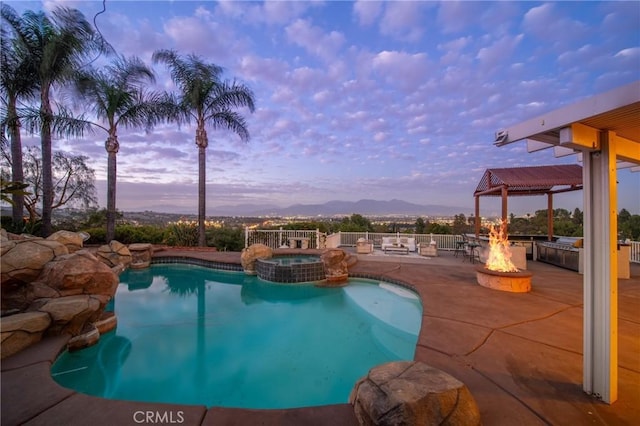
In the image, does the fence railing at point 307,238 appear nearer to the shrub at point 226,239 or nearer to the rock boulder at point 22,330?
the shrub at point 226,239

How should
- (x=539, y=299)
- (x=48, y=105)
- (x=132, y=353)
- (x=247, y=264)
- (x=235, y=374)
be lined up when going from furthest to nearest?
(x=48, y=105) < (x=247, y=264) < (x=539, y=299) < (x=132, y=353) < (x=235, y=374)

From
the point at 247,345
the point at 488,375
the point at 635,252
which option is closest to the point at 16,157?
the point at 247,345

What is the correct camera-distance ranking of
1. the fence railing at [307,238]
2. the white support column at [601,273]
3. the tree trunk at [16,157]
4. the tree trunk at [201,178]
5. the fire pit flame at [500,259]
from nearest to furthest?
the white support column at [601,273], the fire pit flame at [500,259], the tree trunk at [16,157], the tree trunk at [201,178], the fence railing at [307,238]

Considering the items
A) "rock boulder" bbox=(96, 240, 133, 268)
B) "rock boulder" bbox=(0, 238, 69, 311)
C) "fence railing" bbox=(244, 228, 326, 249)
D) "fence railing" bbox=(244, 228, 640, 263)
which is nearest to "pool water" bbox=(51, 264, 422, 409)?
"rock boulder" bbox=(0, 238, 69, 311)

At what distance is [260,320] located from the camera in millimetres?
5137

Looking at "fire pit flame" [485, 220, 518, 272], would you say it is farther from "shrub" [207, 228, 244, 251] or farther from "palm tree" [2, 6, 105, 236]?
"palm tree" [2, 6, 105, 236]

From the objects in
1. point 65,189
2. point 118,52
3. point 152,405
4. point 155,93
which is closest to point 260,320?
point 152,405

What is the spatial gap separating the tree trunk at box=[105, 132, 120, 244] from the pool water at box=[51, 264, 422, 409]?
4808 millimetres

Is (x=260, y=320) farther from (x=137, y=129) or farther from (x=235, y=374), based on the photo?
(x=137, y=129)

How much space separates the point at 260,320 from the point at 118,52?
11.6 m

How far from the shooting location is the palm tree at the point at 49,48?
27.5 ft

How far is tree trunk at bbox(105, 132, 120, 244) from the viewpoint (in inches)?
399

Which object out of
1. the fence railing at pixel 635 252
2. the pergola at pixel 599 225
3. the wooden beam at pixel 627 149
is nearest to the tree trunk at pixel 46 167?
the pergola at pixel 599 225

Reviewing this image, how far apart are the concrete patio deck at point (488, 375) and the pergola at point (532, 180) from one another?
4.73 metres
